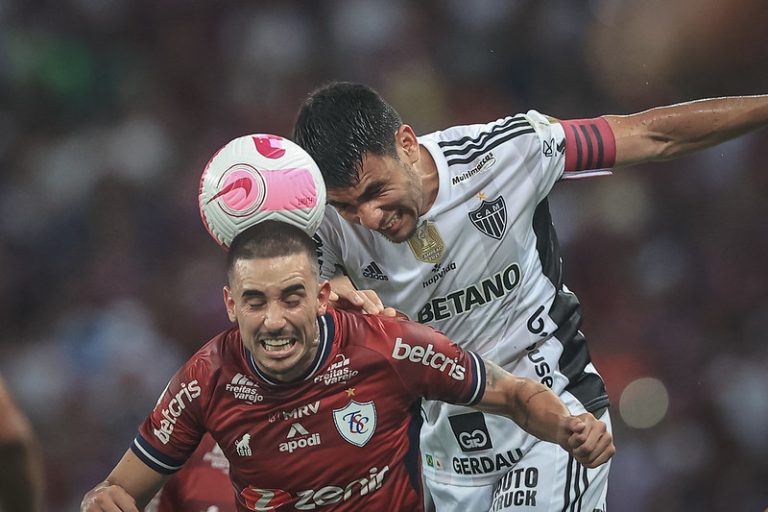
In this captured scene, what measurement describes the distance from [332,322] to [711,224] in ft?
15.2

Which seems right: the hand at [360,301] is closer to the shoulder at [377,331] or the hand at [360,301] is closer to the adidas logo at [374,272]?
the shoulder at [377,331]

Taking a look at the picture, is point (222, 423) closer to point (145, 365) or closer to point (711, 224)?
point (145, 365)

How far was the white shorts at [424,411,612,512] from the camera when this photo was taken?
391 centimetres

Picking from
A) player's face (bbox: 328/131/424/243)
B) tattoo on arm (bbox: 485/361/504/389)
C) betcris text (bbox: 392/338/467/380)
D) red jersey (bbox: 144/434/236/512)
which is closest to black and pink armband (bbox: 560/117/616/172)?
player's face (bbox: 328/131/424/243)

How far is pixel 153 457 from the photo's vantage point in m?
3.46

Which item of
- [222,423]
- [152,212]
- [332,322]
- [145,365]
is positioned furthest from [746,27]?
[152,212]

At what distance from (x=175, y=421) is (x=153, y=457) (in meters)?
0.13

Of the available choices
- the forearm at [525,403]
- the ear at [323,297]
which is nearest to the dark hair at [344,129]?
the ear at [323,297]

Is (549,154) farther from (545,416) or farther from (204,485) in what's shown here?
(204,485)

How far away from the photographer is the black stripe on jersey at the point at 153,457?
11.3 feet

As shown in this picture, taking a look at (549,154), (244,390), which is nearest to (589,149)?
(549,154)

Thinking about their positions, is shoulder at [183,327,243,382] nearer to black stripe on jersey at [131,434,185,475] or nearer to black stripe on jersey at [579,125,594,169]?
black stripe on jersey at [131,434,185,475]

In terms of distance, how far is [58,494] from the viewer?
6.88m

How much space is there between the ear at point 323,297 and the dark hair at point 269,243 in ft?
0.21
